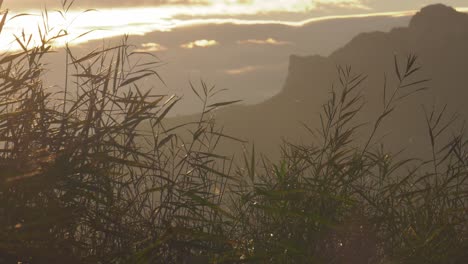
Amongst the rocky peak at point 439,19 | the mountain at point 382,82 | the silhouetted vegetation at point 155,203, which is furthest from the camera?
the rocky peak at point 439,19

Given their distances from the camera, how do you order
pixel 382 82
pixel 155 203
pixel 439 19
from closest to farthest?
pixel 155 203 → pixel 382 82 → pixel 439 19

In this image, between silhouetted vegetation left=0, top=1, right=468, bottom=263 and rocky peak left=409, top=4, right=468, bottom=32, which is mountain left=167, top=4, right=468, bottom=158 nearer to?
rocky peak left=409, top=4, right=468, bottom=32

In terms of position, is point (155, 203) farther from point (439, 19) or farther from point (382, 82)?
point (439, 19)

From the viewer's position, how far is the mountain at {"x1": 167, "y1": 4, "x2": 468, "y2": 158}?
433ft

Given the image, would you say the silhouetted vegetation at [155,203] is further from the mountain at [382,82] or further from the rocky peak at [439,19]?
the rocky peak at [439,19]

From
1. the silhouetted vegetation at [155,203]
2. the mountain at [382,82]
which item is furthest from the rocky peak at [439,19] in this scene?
the silhouetted vegetation at [155,203]

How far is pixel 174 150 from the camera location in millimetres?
6320

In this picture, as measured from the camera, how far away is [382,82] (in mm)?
141875

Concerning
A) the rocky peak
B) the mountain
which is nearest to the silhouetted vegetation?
the mountain

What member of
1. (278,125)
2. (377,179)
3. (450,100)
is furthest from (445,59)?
(377,179)

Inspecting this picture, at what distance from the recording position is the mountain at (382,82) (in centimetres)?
13212

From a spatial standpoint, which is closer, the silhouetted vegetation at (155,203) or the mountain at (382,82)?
the silhouetted vegetation at (155,203)

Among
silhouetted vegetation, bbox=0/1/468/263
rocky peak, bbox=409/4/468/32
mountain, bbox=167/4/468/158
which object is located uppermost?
silhouetted vegetation, bbox=0/1/468/263

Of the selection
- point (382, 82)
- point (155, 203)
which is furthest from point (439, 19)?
point (155, 203)
